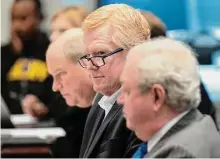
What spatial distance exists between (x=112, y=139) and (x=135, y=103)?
386 mm

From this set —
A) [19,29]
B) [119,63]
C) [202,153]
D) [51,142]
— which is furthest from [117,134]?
[19,29]

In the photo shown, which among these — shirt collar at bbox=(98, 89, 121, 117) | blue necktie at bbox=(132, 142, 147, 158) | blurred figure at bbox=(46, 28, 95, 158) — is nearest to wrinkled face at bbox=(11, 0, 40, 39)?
blurred figure at bbox=(46, 28, 95, 158)

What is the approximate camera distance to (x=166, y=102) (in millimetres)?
1719

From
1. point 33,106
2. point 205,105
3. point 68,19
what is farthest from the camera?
point 33,106

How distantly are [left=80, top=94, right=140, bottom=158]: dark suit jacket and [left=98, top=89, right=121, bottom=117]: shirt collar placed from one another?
29 millimetres

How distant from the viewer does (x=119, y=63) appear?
2176 mm

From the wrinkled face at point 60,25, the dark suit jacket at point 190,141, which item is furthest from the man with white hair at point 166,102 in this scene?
the wrinkled face at point 60,25

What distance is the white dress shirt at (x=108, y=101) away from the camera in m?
2.22

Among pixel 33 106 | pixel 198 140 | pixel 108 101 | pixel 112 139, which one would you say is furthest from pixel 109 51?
pixel 33 106

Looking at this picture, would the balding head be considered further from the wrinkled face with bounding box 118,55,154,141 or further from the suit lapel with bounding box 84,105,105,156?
the wrinkled face with bounding box 118,55,154,141

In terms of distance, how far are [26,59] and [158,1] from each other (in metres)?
1.27

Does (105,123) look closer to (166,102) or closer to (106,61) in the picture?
(106,61)

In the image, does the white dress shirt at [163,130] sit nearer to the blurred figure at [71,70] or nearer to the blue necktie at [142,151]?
the blue necktie at [142,151]

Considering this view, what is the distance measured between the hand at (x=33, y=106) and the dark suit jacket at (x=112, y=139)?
2194mm
